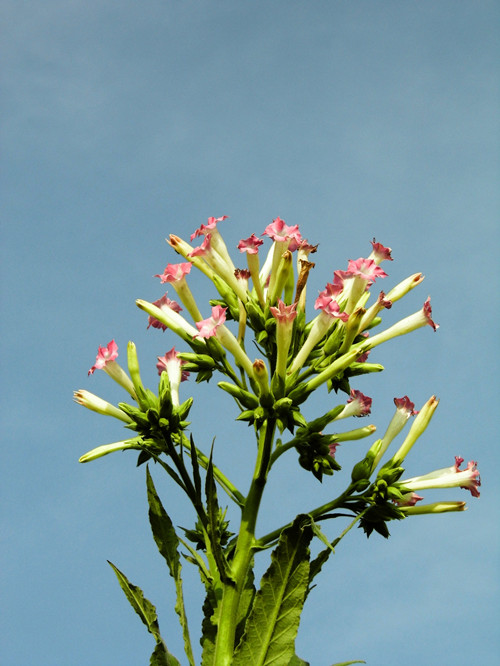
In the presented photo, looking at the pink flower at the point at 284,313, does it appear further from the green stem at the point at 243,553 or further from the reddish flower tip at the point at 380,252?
the reddish flower tip at the point at 380,252

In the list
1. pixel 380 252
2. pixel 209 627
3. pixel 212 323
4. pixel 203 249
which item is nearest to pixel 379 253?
pixel 380 252

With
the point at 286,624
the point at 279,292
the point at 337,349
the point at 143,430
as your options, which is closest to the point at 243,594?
the point at 286,624

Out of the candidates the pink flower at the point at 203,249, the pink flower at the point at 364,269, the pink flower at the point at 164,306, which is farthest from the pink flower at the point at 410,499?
the pink flower at the point at 203,249

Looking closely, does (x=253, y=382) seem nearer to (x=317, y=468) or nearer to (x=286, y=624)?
(x=317, y=468)

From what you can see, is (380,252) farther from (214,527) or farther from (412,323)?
(214,527)

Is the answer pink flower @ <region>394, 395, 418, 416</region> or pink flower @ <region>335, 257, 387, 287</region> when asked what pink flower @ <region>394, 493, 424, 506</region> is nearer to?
pink flower @ <region>394, 395, 418, 416</region>

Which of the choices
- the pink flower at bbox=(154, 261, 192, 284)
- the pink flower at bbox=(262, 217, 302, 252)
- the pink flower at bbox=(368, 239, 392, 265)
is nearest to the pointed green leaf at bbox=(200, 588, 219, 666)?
the pink flower at bbox=(154, 261, 192, 284)
